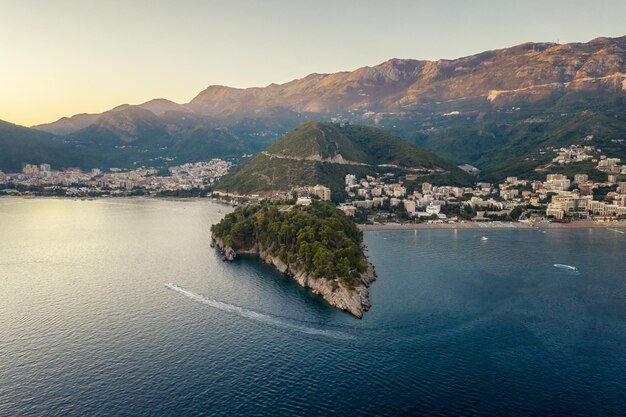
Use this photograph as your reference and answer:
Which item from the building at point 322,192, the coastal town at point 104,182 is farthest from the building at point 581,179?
the coastal town at point 104,182

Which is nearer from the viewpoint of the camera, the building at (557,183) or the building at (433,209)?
the building at (433,209)

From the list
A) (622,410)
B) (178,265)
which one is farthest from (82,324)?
(622,410)

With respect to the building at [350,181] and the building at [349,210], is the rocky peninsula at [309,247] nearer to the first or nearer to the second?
the building at [349,210]

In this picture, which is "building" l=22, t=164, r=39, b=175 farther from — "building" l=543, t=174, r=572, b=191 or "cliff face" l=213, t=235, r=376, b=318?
"building" l=543, t=174, r=572, b=191

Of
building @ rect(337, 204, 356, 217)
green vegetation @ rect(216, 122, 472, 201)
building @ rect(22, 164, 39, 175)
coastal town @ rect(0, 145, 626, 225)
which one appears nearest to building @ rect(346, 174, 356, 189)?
coastal town @ rect(0, 145, 626, 225)

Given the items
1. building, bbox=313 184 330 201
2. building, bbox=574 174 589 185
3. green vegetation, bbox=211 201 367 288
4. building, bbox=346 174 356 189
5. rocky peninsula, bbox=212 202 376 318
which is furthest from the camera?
building, bbox=346 174 356 189
